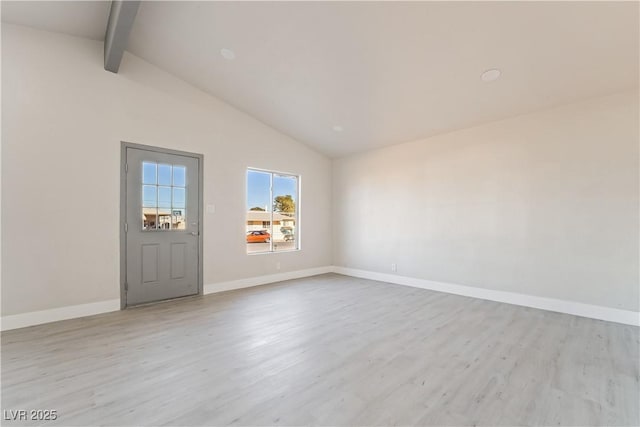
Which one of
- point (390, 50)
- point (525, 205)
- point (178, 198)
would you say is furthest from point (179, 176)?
point (525, 205)

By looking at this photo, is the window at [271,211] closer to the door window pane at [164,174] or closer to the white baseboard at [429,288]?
the white baseboard at [429,288]

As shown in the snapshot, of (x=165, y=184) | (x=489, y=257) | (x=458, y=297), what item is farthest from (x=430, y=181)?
(x=165, y=184)

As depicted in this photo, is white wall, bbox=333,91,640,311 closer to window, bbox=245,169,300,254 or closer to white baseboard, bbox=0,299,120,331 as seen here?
window, bbox=245,169,300,254

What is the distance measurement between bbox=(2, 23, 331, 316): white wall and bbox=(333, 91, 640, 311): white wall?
10.8ft

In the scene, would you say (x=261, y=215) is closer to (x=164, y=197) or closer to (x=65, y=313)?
(x=164, y=197)

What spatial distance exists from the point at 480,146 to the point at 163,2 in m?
4.51

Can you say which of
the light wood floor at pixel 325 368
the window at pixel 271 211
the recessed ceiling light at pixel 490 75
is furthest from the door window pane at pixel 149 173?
the recessed ceiling light at pixel 490 75

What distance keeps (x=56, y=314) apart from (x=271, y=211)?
10.9 ft

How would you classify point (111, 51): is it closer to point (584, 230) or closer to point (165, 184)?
point (165, 184)

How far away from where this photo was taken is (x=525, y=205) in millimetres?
4035

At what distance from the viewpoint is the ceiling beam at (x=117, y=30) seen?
2.85 meters

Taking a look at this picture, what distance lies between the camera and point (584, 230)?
3615 mm

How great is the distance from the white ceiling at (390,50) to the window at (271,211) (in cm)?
153

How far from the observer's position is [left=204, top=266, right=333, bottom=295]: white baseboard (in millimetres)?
4676
